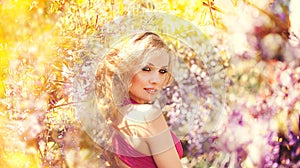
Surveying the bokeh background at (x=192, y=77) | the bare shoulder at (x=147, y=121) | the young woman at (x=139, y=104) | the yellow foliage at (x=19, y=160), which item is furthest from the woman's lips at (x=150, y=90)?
the yellow foliage at (x=19, y=160)

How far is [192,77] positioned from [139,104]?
694 mm

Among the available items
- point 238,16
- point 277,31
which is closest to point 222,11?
point 238,16

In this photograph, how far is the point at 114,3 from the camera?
240 cm

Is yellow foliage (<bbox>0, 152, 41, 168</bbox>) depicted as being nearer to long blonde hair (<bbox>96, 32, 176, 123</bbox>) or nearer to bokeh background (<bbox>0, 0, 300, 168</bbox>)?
bokeh background (<bbox>0, 0, 300, 168</bbox>)

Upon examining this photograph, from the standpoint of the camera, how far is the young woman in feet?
5.82

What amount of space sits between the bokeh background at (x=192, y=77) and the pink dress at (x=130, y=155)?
0.55 m

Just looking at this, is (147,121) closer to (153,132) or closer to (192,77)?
(153,132)

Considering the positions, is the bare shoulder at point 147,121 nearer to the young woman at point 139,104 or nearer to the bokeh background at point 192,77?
the young woman at point 139,104

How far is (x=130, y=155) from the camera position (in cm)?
185

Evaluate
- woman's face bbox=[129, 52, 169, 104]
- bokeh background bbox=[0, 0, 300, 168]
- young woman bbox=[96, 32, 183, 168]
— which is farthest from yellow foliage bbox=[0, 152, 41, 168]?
woman's face bbox=[129, 52, 169, 104]

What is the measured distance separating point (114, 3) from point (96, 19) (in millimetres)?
101

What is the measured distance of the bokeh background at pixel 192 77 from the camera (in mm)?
2359

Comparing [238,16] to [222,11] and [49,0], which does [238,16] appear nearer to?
[222,11]

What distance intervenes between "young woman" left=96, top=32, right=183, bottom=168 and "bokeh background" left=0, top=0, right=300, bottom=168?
474mm
